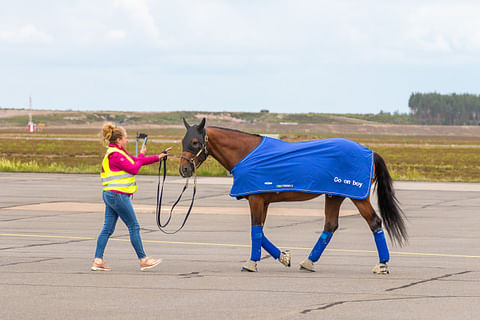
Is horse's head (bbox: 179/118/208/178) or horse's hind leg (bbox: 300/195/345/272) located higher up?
horse's head (bbox: 179/118/208/178)

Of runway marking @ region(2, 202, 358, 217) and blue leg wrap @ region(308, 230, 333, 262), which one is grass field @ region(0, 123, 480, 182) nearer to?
blue leg wrap @ region(308, 230, 333, 262)

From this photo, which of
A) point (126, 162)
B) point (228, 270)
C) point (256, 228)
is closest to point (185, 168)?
point (126, 162)

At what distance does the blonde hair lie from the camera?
1062cm

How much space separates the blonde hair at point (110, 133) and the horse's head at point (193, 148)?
834 mm

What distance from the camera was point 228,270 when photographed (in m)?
10.8

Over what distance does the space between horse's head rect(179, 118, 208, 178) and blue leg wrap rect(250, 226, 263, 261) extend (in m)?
1.13

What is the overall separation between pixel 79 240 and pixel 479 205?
1177cm

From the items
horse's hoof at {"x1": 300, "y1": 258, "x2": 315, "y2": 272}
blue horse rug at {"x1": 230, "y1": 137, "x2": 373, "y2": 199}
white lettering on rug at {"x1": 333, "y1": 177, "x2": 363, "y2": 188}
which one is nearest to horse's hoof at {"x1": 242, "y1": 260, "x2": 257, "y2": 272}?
horse's hoof at {"x1": 300, "y1": 258, "x2": 315, "y2": 272}

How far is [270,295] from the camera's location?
8938mm

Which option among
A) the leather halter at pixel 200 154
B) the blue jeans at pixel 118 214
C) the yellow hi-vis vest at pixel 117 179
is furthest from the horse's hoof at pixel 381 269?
the yellow hi-vis vest at pixel 117 179

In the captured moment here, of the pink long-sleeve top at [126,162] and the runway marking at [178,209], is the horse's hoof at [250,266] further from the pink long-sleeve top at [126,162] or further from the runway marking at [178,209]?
the runway marking at [178,209]

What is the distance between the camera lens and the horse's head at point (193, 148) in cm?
1062

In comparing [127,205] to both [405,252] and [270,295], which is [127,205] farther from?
[405,252]

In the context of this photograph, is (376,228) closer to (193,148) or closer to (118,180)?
(193,148)
